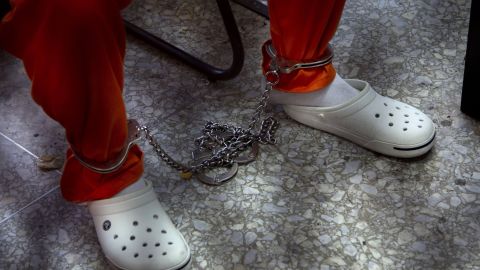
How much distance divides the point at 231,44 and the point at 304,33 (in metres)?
0.27

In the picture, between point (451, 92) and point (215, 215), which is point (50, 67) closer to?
point (215, 215)

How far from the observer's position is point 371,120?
114cm

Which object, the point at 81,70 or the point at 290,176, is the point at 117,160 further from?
the point at 290,176

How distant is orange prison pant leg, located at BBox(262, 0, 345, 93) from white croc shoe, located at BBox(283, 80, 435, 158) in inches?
2.4

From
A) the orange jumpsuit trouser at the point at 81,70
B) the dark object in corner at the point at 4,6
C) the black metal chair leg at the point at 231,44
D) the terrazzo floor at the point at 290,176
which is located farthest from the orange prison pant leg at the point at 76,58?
the dark object in corner at the point at 4,6

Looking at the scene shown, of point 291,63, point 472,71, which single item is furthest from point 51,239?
point 472,71

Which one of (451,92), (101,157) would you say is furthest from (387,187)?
(101,157)

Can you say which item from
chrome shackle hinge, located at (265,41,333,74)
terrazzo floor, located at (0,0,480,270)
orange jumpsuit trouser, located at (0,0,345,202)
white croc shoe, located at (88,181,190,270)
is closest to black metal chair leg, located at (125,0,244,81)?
terrazzo floor, located at (0,0,480,270)

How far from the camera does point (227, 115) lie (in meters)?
1.26

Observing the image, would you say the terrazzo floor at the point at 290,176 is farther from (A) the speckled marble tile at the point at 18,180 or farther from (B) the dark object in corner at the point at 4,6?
(B) the dark object in corner at the point at 4,6

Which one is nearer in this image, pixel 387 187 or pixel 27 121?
pixel 387 187

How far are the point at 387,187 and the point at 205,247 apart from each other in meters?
0.33

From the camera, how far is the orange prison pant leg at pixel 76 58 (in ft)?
2.54

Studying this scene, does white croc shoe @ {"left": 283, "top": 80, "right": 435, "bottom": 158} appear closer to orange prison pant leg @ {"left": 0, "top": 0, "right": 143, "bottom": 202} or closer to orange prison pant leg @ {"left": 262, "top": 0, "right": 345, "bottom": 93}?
orange prison pant leg @ {"left": 262, "top": 0, "right": 345, "bottom": 93}
